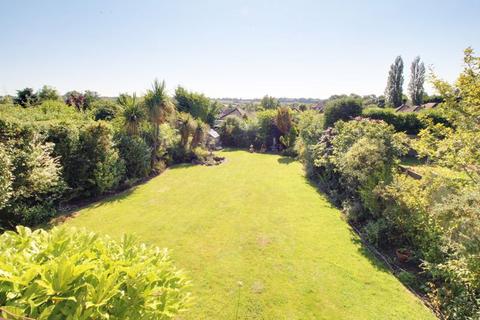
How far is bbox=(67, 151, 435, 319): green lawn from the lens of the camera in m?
5.57

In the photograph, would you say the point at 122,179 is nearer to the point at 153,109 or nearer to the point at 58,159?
the point at 58,159

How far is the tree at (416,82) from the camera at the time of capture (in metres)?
45.5

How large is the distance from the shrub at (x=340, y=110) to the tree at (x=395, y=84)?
1252 inches

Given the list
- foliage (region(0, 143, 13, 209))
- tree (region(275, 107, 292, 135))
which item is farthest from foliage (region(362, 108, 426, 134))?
foliage (region(0, 143, 13, 209))

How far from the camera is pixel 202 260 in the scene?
281 inches

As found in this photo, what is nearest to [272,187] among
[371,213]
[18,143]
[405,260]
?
[371,213]

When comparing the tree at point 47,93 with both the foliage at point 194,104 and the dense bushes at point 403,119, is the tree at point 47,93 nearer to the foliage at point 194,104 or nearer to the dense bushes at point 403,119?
the foliage at point 194,104

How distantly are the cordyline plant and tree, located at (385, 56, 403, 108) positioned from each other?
5374 centimetres

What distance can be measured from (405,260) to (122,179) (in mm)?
13166

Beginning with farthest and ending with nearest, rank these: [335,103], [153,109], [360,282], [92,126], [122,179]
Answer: [335,103] < [153,109] < [122,179] < [92,126] < [360,282]

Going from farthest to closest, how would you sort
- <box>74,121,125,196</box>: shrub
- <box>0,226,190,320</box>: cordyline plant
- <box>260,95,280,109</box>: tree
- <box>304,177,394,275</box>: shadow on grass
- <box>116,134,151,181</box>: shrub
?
<box>260,95,280,109</box>: tree, <box>116,134,151,181</box>: shrub, <box>74,121,125,196</box>: shrub, <box>304,177,394,275</box>: shadow on grass, <box>0,226,190,320</box>: cordyline plant

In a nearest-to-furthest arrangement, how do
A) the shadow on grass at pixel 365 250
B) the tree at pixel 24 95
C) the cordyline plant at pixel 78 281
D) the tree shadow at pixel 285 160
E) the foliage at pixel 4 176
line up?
the cordyline plant at pixel 78 281 < the shadow on grass at pixel 365 250 < the foliage at pixel 4 176 < the tree shadow at pixel 285 160 < the tree at pixel 24 95

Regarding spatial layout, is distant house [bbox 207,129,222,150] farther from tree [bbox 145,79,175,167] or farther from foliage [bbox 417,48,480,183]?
foliage [bbox 417,48,480,183]

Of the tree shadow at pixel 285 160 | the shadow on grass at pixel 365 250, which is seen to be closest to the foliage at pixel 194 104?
the tree shadow at pixel 285 160
